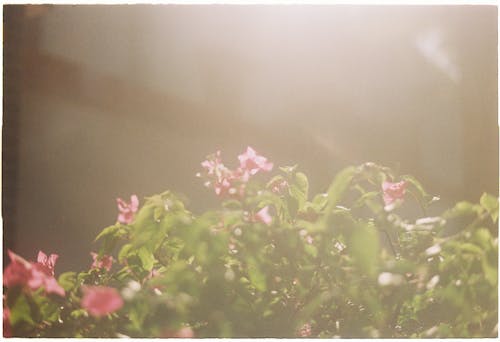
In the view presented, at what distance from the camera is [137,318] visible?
4.25 feet

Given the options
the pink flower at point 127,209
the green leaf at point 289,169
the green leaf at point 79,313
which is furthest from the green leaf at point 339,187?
the green leaf at point 79,313

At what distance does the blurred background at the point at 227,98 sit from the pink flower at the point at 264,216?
257mm

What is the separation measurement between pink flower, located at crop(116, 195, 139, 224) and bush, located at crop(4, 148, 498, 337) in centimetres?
1

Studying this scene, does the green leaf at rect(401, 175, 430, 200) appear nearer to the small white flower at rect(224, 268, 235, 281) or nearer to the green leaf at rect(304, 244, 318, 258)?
the green leaf at rect(304, 244, 318, 258)

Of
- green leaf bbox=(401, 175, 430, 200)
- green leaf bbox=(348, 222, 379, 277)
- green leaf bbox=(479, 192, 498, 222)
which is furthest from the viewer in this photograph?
green leaf bbox=(401, 175, 430, 200)

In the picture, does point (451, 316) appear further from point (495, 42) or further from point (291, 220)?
point (495, 42)

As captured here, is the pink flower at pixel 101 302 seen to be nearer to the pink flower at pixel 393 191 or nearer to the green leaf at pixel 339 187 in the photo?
the green leaf at pixel 339 187

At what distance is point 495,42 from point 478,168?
39 cm

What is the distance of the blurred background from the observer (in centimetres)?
159

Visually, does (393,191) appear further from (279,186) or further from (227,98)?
(227,98)

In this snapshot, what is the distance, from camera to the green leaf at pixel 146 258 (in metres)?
1.37

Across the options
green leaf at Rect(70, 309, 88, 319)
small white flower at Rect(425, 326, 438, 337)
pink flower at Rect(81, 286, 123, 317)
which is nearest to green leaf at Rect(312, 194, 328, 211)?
small white flower at Rect(425, 326, 438, 337)

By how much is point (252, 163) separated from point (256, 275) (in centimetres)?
38

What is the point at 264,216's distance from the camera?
1365mm
